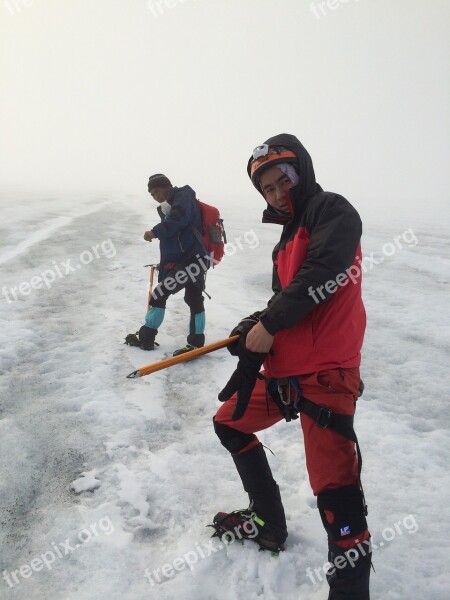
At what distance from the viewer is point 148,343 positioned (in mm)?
5492

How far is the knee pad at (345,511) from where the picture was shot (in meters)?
2.03

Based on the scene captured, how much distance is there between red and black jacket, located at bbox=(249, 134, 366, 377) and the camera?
1946 millimetres

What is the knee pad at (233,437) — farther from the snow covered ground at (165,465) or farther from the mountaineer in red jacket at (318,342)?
the snow covered ground at (165,465)

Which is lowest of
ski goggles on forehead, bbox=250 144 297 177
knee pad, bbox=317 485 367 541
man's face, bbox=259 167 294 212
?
knee pad, bbox=317 485 367 541

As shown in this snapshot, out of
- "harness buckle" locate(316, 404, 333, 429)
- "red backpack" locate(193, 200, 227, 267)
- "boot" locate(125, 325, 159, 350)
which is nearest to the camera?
"harness buckle" locate(316, 404, 333, 429)

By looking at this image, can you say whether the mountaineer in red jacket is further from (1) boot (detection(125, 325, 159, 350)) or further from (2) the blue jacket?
(1) boot (detection(125, 325, 159, 350))

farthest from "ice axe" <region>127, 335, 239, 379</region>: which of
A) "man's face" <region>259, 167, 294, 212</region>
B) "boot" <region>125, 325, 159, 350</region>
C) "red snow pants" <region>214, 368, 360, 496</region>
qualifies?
"boot" <region>125, 325, 159, 350</region>

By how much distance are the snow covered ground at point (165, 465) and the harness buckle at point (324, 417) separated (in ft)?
3.50

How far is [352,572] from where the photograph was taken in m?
2.04

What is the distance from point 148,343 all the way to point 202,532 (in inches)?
120

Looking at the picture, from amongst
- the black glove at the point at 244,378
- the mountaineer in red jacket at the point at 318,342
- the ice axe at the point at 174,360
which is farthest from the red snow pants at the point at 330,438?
the ice axe at the point at 174,360

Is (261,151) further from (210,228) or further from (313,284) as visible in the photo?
(210,228)

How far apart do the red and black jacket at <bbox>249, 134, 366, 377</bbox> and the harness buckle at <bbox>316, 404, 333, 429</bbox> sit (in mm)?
206

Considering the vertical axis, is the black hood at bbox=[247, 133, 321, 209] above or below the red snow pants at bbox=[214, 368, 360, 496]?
above
